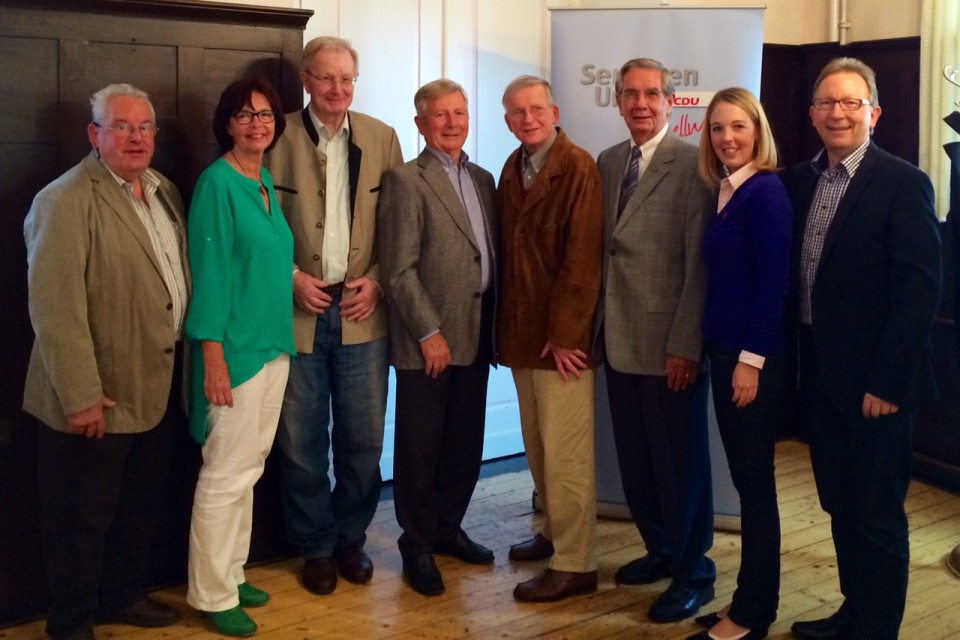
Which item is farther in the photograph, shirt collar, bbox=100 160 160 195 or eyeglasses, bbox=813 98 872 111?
shirt collar, bbox=100 160 160 195

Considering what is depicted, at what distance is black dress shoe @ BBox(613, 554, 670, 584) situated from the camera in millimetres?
3305

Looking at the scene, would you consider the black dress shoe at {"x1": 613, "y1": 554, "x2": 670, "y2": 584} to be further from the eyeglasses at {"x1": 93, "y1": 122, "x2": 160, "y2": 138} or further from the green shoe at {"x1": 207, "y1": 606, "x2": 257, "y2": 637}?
the eyeglasses at {"x1": 93, "y1": 122, "x2": 160, "y2": 138}

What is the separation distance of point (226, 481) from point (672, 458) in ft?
4.39

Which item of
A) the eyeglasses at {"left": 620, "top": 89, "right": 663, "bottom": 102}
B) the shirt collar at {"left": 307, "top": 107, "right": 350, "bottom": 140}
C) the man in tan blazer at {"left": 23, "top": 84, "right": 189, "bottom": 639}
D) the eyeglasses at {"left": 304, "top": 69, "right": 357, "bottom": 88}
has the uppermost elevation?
the eyeglasses at {"left": 304, "top": 69, "right": 357, "bottom": 88}

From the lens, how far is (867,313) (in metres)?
2.52

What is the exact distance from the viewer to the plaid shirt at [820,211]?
8.43ft

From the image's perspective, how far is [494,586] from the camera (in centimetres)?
329

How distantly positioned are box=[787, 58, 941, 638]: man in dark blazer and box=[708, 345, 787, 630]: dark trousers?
5.1 inches

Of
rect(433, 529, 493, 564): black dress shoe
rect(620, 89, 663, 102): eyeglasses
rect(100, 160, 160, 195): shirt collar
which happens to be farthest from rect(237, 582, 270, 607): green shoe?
rect(620, 89, 663, 102): eyeglasses

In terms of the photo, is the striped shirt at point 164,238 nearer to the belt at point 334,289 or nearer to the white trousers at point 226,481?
the white trousers at point 226,481

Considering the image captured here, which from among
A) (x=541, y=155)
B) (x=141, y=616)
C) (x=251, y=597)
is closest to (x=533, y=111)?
(x=541, y=155)

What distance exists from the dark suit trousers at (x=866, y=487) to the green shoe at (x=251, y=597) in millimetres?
1734

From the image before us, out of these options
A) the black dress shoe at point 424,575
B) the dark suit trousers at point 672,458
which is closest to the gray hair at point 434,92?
the dark suit trousers at point 672,458

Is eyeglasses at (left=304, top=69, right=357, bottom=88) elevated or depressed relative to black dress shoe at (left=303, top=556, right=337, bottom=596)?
elevated
